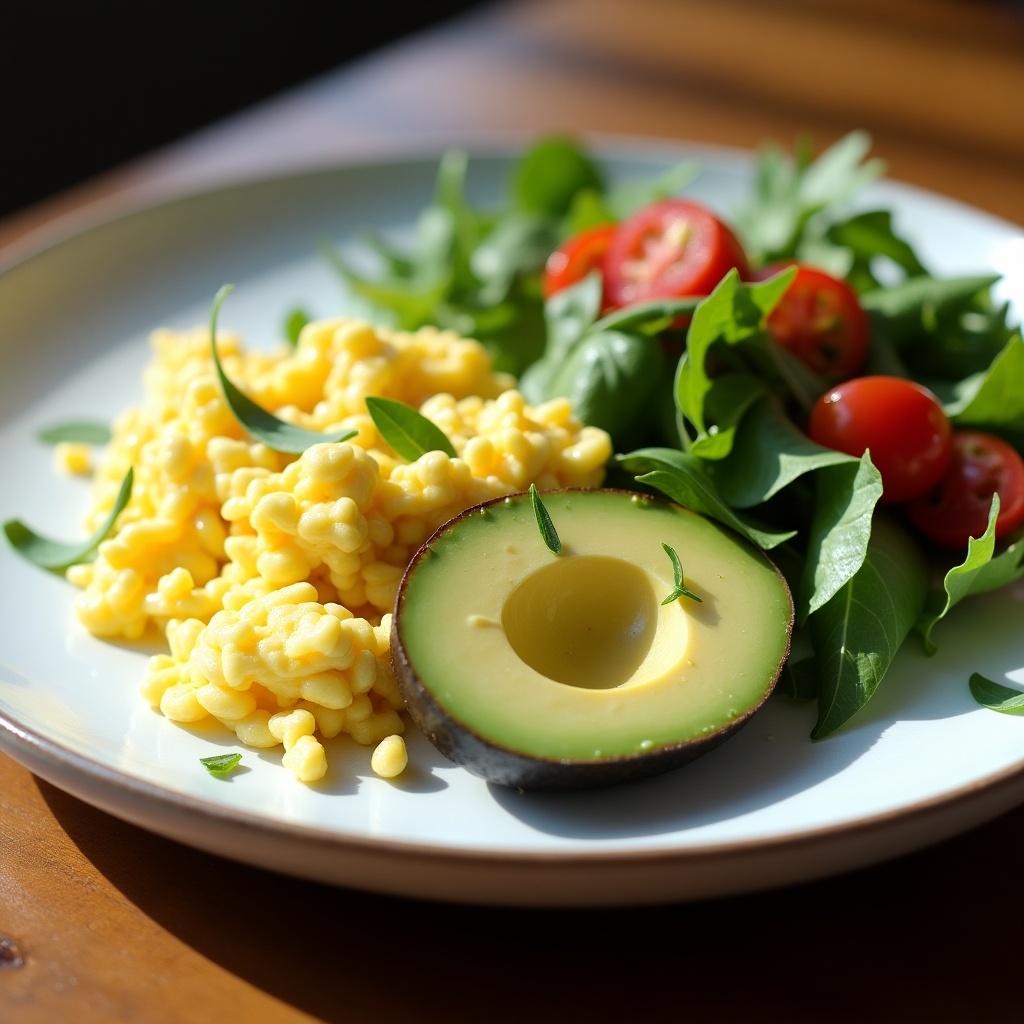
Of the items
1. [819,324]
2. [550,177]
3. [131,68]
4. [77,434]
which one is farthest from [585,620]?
[131,68]

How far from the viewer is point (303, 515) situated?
5.87 feet

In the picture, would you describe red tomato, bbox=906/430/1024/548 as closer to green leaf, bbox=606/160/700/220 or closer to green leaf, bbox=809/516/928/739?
green leaf, bbox=809/516/928/739

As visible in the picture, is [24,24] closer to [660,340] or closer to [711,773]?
[660,340]

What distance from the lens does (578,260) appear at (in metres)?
2.64

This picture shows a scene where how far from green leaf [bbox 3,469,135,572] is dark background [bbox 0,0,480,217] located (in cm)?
396

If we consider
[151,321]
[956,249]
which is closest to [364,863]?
[151,321]

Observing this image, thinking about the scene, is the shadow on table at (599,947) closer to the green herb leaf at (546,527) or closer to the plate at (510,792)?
the plate at (510,792)

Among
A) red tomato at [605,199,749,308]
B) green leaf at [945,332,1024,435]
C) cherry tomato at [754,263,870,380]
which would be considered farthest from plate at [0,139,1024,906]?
red tomato at [605,199,749,308]

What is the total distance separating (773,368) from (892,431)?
0.81ft

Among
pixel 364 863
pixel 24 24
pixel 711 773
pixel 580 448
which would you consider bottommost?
pixel 711 773

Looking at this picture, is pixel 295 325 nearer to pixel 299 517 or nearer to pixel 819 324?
pixel 299 517

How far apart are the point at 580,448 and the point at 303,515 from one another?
1.60ft

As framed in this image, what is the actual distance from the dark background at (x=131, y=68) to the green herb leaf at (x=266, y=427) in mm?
4136

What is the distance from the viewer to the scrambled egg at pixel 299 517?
1698mm
